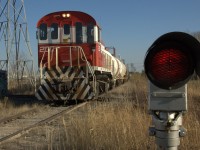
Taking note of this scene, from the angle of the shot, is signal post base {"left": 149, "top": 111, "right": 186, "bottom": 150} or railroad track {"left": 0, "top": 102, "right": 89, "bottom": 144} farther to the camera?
railroad track {"left": 0, "top": 102, "right": 89, "bottom": 144}

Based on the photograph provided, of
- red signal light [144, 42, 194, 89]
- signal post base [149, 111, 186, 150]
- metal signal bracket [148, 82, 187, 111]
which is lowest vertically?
signal post base [149, 111, 186, 150]

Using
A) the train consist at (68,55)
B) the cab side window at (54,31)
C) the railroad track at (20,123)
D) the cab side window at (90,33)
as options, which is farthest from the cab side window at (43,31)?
the railroad track at (20,123)

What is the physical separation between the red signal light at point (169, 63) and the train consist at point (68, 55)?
13.0 metres

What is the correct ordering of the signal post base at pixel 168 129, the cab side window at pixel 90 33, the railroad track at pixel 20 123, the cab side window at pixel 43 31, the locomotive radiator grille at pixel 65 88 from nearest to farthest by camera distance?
the signal post base at pixel 168 129, the railroad track at pixel 20 123, the locomotive radiator grille at pixel 65 88, the cab side window at pixel 90 33, the cab side window at pixel 43 31

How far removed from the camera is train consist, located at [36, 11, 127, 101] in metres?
15.2

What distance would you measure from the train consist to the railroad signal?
510 inches

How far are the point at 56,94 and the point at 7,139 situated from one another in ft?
26.7

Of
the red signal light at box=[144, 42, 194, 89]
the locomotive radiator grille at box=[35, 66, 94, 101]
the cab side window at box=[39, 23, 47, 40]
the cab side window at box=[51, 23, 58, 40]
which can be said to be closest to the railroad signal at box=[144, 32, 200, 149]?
the red signal light at box=[144, 42, 194, 89]

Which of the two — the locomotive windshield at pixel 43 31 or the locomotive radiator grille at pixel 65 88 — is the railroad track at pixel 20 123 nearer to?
the locomotive radiator grille at pixel 65 88

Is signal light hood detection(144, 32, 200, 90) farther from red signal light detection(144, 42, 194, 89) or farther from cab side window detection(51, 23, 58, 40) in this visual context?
cab side window detection(51, 23, 58, 40)

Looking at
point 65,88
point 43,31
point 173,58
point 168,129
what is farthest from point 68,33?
point 168,129

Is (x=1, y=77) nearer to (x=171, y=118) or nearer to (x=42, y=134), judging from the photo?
(x=42, y=134)

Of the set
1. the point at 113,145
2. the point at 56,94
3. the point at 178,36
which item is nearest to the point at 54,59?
the point at 56,94

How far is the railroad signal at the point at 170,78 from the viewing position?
2139 millimetres
